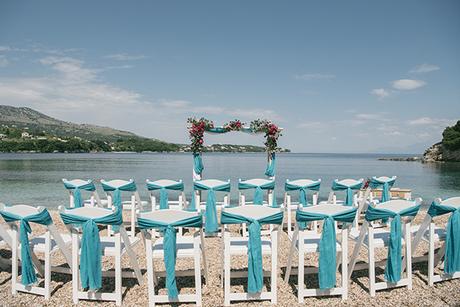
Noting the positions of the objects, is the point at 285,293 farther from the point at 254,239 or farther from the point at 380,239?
the point at 380,239

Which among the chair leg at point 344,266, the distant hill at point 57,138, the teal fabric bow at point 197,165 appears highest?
the distant hill at point 57,138

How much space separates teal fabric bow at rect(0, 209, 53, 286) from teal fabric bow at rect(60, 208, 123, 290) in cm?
25

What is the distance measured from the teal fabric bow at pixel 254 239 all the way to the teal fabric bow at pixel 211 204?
2738mm

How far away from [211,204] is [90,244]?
10.3 ft

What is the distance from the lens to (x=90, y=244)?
4066 mm

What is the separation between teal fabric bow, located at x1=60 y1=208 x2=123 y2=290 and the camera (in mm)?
4035

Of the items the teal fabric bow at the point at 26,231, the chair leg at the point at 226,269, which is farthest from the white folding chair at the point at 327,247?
the teal fabric bow at the point at 26,231

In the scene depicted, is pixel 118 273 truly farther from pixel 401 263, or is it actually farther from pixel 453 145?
pixel 453 145

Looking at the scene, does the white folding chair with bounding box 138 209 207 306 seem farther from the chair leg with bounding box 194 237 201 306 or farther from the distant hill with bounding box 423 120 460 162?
the distant hill with bounding box 423 120 460 162

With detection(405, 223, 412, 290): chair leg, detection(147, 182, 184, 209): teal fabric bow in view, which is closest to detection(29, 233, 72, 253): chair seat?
detection(147, 182, 184, 209): teal fabric bow

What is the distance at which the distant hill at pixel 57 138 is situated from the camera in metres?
96.8

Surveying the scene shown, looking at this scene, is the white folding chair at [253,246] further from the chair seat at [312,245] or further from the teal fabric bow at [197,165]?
the teal fabric bow at [197,165]

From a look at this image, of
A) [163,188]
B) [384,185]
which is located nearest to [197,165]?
[163,188]

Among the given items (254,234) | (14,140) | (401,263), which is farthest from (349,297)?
(14,140)
